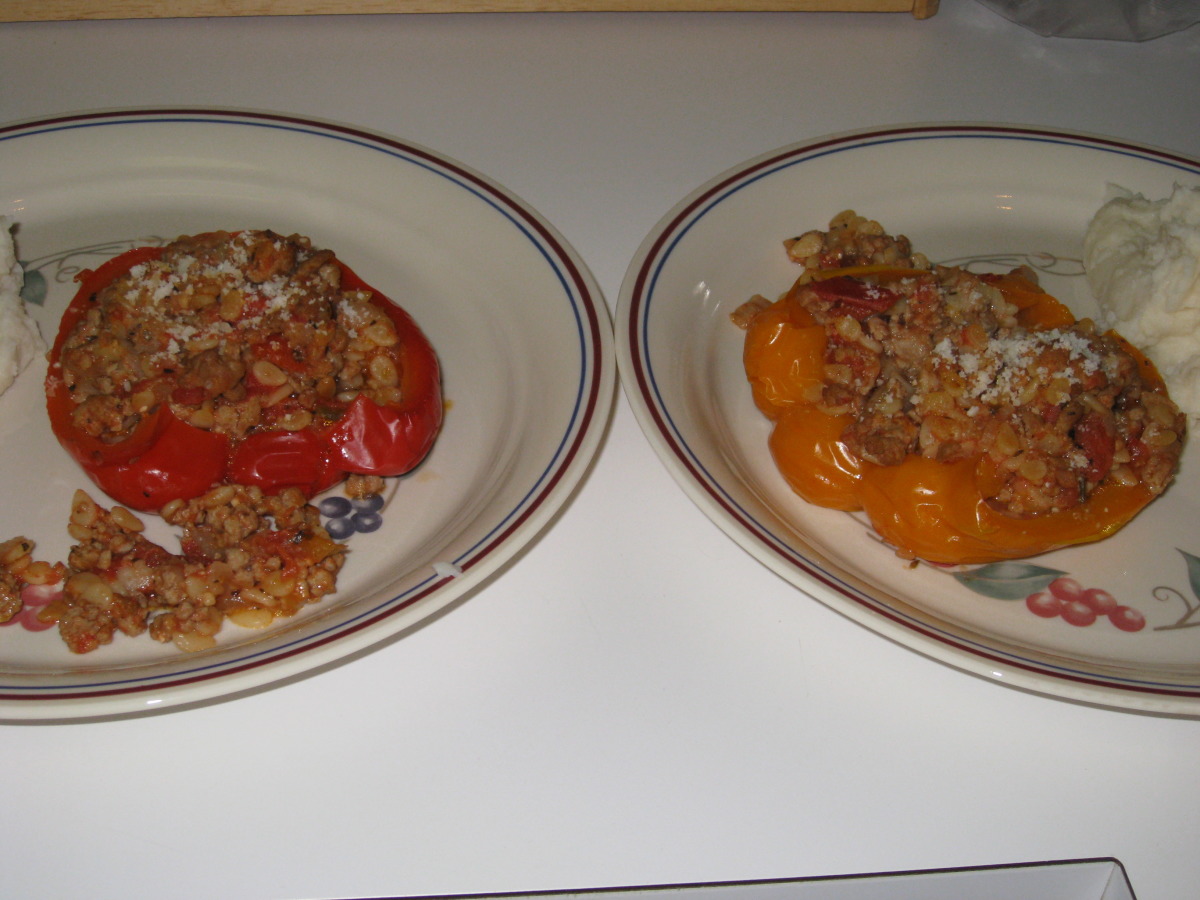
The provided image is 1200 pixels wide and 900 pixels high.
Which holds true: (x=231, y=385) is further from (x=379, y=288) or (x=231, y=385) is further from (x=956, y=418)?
(x=956, y=418)

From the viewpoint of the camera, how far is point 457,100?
264cm

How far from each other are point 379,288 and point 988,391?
115 centimetres

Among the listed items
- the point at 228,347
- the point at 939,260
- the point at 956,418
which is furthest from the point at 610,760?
the point at 939,260

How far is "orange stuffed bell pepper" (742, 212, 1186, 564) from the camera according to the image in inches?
64.2

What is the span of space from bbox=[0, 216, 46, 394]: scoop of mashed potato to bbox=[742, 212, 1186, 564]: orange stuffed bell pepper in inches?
52.5

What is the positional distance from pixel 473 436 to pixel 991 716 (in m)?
0.96

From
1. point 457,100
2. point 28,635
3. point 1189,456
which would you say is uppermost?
point 457,100

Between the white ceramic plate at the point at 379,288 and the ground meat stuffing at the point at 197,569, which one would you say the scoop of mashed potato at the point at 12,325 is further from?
the ground meat stuffing at the point at 197,569

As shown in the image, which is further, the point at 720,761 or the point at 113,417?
the point at 113,417

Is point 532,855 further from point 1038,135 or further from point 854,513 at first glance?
point 1038,135

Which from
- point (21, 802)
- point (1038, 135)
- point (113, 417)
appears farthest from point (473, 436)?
point (1038, 135)

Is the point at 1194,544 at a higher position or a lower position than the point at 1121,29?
lower

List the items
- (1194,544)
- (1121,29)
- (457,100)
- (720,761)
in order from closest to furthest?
(720,761) < (1194,544) < (457,100) < (1121,29)

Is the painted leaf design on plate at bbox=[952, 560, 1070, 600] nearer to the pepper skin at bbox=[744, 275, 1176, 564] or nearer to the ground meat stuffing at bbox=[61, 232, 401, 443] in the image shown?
the pepper skin at bbox=[744, 275, 1176, 564]
